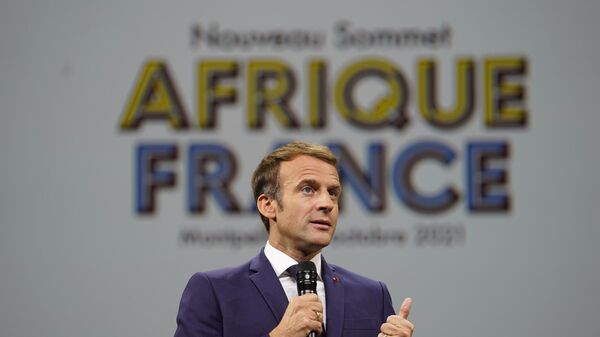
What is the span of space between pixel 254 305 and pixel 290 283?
0.44ft

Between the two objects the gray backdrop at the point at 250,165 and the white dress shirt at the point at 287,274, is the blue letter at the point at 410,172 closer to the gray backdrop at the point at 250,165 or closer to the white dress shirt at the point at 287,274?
the gray backdrop at the point at 250,165

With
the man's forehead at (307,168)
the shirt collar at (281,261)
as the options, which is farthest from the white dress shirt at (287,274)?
the man's forehead at (307,168)

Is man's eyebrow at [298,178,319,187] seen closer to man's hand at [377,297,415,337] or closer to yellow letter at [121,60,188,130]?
man's hand at [377,297,415,337]

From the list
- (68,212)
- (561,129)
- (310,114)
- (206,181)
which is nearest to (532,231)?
(561,129)

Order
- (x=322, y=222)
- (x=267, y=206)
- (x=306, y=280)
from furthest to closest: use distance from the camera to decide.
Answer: (x=267, y=206)
(x=322, y=222)
(x=306, y=280)

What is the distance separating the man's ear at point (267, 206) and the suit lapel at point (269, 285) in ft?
0.39

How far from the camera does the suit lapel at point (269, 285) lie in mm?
2396

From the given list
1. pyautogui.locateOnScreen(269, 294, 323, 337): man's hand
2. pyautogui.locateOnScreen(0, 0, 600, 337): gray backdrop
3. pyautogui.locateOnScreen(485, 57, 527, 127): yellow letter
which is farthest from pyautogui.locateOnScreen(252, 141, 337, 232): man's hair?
Answer: pyautogui.locateOnScreen(485, 57, 527, 127): yellow letter

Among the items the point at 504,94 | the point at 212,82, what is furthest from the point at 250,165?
the point at 504,94

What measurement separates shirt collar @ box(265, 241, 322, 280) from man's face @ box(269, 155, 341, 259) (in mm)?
14

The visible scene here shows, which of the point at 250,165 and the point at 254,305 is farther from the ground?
the point at 250,165

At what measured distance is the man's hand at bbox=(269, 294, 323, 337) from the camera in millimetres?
2207

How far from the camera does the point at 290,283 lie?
249 centimetres

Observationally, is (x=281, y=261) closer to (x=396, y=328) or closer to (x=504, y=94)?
(x=396, y=328)
